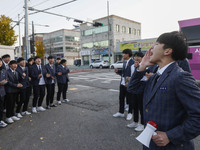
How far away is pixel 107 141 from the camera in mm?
3361

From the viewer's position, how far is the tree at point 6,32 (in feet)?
54.2

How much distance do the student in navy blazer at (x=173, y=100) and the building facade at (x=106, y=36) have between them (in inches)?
1427

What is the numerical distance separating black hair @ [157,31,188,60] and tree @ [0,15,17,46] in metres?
18.9

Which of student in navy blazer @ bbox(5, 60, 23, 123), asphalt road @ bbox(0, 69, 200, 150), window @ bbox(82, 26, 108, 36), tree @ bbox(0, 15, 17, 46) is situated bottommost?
asphalt road @ bbox(0, 69, 200, 150)

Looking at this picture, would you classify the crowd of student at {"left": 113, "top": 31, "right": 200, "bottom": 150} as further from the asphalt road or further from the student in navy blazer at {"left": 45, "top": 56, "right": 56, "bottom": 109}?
the student in navy blazer at {"left": 45, "top": 56, "right": 56, "bottom": 109}

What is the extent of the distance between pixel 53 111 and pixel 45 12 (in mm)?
10396

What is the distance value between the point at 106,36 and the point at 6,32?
2758 centimetres

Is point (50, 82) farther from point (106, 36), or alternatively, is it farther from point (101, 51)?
point (106, 36)

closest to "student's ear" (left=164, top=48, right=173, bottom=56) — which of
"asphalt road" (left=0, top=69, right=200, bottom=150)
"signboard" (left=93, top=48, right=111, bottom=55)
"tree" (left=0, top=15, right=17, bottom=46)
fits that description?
"asphalt road" (left=0, top=69, right=200, bottom=150)

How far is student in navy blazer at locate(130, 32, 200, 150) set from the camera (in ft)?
4.00

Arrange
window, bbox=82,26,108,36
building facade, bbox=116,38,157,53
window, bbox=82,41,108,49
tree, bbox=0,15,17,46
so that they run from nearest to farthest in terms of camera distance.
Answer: tree, bbox=0,15,17,46 < building facade, bbox=116,38,157,53 < window, bbox=82,26,108,36 < window, bbox=82,41,108,49

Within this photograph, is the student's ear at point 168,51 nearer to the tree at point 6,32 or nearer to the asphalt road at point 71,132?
the asphalt road at point 71,132

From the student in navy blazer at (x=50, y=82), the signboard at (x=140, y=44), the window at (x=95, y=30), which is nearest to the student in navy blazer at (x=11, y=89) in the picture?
the student in navy blazer at (x=50, y=82)

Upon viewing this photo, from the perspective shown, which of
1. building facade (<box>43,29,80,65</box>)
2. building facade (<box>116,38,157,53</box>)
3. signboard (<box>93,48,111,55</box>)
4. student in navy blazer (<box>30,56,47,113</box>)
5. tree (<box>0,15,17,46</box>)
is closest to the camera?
student in navy blazer (<box>30,56,47,113</box>)
